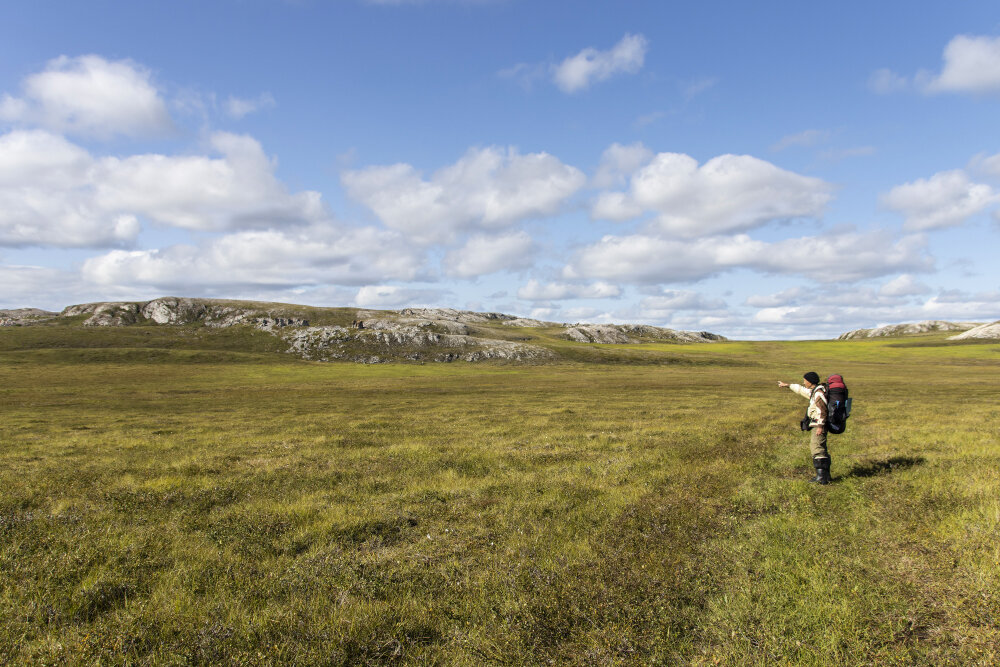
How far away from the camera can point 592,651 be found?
249 inches

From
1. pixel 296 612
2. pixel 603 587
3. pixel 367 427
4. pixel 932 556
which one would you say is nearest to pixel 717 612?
pixel 603 587

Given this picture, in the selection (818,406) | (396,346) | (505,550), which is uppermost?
(818,406)

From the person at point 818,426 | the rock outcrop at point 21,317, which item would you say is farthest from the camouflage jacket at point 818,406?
the rock outcrop at point 21,317

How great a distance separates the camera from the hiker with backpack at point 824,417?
14.4 metres

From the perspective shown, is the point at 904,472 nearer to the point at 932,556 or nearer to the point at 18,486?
the point at 932,556

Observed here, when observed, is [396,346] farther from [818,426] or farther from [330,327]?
[818,426]

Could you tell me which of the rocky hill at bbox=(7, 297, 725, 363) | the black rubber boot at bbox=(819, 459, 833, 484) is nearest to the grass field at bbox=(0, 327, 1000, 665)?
the black rubber boot at bbox=(819, 459, 833, 484)

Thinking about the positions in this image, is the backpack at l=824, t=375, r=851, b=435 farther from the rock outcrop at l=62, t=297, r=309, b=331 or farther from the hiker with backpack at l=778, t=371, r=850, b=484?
the rock outcrop at l=62, t=297, r=309, b=331

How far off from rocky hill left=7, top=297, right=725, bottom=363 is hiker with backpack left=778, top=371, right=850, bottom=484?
11569cm

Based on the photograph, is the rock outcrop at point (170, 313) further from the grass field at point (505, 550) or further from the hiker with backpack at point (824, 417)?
the hiker with backpack at point (824, 417)

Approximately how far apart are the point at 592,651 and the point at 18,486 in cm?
1861

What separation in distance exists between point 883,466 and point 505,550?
14194mm

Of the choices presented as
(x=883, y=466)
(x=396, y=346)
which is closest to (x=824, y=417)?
(x=883, y=466)

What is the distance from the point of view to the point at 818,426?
14.8m
